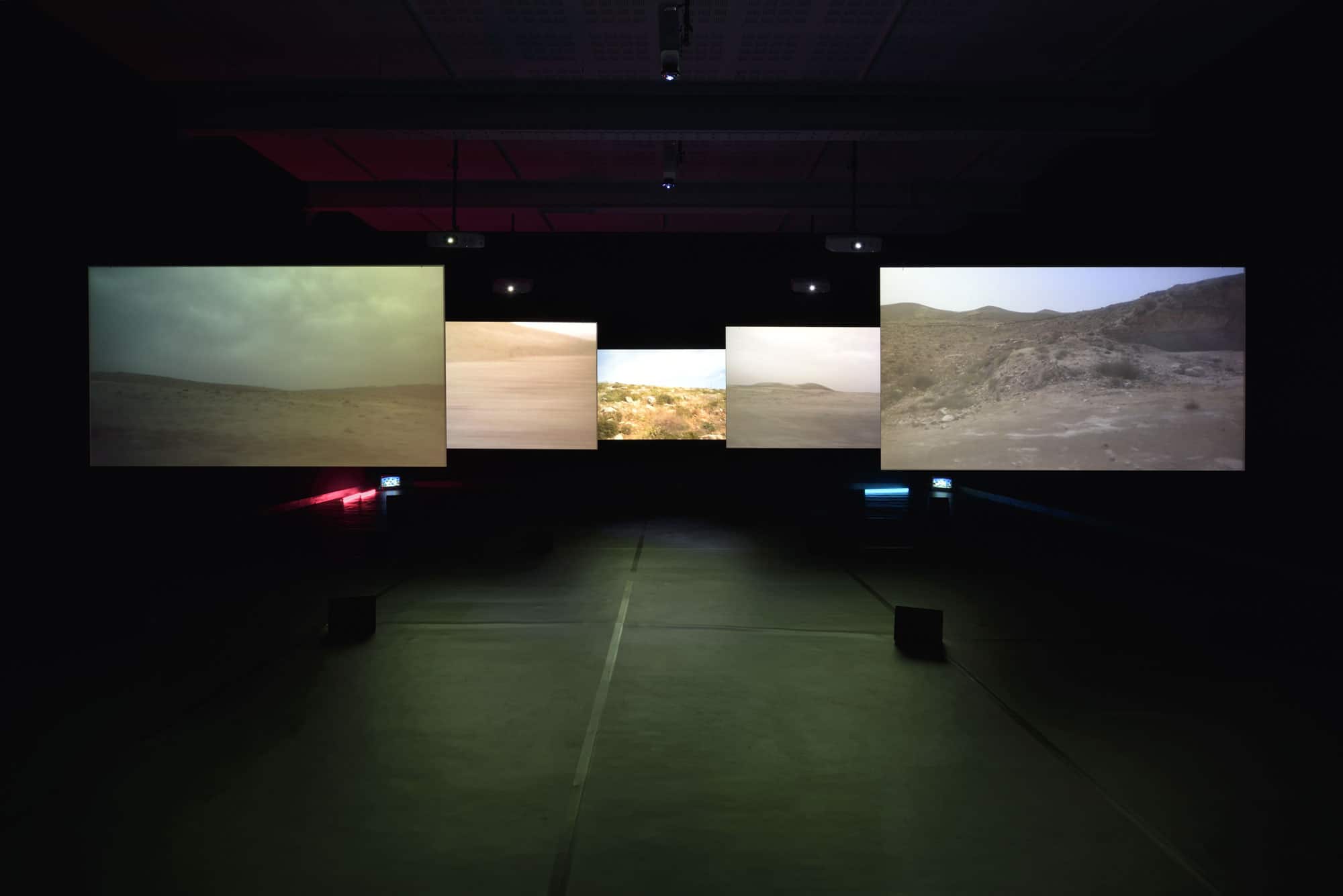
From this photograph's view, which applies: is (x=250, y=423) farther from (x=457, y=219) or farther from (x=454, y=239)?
(x=457, y=219)

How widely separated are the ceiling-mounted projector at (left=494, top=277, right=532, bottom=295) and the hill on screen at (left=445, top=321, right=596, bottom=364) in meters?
0.74

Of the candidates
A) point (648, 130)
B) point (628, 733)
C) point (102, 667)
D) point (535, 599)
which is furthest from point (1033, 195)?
point (102, 667)

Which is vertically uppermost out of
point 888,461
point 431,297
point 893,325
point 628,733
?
point 431,297

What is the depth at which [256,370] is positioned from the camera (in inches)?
331

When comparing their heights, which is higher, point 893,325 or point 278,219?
point 278,219

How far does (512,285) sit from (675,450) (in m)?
3.25

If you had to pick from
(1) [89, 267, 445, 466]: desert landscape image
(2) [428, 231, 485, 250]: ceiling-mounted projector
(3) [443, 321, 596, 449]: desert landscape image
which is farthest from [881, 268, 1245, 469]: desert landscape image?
(1) [89, 267, 445, 466]: desert landscape image

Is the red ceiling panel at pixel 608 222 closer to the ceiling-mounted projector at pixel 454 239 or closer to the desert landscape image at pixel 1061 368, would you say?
the ceiling-mounted projector at pixel 454 239

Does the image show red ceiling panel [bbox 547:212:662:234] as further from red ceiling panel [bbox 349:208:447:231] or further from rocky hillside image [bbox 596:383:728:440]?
rocky hillside image [bbox 596:383:728:440]

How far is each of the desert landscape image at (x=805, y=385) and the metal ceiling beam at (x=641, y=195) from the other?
2302 mm

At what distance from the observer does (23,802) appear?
98.3 inches

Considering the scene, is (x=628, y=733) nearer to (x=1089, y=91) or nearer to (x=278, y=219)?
(x=1089, y=91)

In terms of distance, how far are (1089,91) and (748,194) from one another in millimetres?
3453

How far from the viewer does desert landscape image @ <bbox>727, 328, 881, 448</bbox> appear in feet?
35.1
